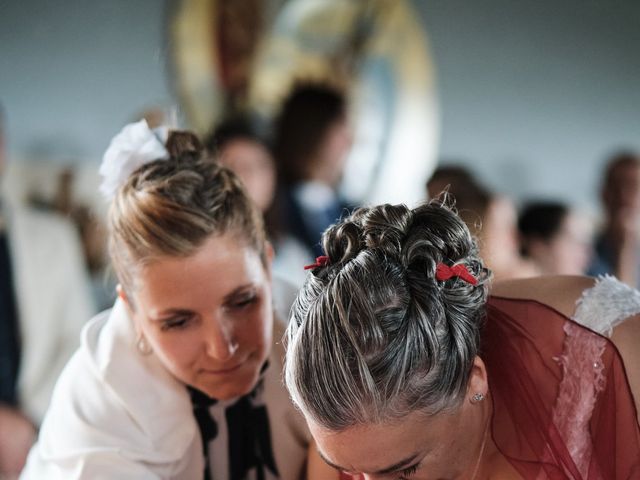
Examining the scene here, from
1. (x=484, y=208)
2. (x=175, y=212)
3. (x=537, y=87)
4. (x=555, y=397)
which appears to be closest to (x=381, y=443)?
(x=555, y=397)

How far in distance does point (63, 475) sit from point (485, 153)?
141 inches

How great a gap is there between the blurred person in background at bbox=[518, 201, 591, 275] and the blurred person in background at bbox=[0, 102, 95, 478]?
1.71 metres

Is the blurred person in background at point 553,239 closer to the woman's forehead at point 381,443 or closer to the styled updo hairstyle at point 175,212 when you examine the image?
the styled updo hairstyle at point 175,212

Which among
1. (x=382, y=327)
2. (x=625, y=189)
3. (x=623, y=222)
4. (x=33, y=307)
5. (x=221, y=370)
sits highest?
(x=382, y=327)

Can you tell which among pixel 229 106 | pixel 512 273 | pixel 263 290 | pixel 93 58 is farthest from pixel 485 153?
pixel 263 290

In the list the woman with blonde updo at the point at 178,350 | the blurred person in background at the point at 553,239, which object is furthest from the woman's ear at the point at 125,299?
the blurred person in background at the point at 553,239

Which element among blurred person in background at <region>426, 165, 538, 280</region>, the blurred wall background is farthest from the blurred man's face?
blurred person in background at <region>426, 165, 538, 280</region>

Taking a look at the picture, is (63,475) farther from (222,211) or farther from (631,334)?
(631,334)

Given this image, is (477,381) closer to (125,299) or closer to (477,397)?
(477,397)

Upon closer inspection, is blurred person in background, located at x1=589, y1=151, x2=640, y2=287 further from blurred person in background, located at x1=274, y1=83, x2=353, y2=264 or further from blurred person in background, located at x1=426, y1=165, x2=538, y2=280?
blurred person in background, located at x1=274, y1=83, x2=353, y2=264

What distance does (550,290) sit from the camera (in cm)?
140

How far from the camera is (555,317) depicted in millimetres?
1343

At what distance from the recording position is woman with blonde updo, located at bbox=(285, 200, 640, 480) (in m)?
1.08

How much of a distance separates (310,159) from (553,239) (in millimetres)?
1011
